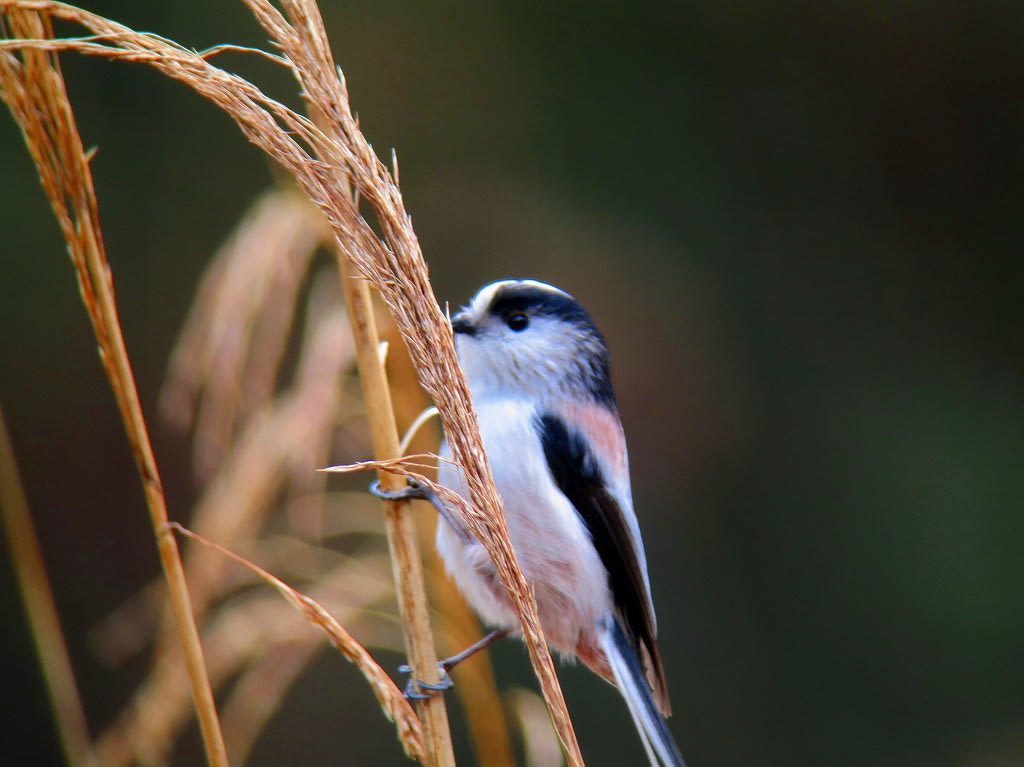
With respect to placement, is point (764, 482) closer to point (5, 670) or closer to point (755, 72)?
point (755, 72)

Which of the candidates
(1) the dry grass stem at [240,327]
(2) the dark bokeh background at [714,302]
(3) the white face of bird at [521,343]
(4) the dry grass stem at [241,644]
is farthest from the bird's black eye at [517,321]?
(2) the dark bokeh background at [714,302]

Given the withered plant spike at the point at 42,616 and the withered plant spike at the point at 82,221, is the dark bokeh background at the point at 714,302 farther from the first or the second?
the withered plant spike at the point at 82,221

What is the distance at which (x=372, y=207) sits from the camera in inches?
38.9

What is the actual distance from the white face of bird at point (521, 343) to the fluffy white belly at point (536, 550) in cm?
11

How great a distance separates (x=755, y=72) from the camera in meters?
4.60

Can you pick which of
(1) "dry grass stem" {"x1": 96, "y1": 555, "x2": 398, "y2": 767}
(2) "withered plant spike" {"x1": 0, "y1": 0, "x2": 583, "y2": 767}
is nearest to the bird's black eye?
(1) "dry grass stem" {"x1": 96, "y1": 555, "x2": 398, "y2": 767}

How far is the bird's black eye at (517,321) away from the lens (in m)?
1.95

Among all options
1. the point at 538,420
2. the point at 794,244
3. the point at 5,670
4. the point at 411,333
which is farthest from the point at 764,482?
the point at 411,333

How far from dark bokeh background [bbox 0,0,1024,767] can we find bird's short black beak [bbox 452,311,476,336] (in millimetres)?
1720

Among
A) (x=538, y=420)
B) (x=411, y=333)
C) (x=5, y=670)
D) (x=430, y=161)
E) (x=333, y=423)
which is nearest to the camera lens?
(x=411, y=333)

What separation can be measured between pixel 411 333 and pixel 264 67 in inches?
136

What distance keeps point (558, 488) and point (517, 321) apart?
1.15 ft

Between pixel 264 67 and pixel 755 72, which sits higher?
pixel 264 67

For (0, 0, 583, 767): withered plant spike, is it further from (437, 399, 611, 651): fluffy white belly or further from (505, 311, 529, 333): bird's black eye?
(505, 311, 529, 333): bird's black eye
